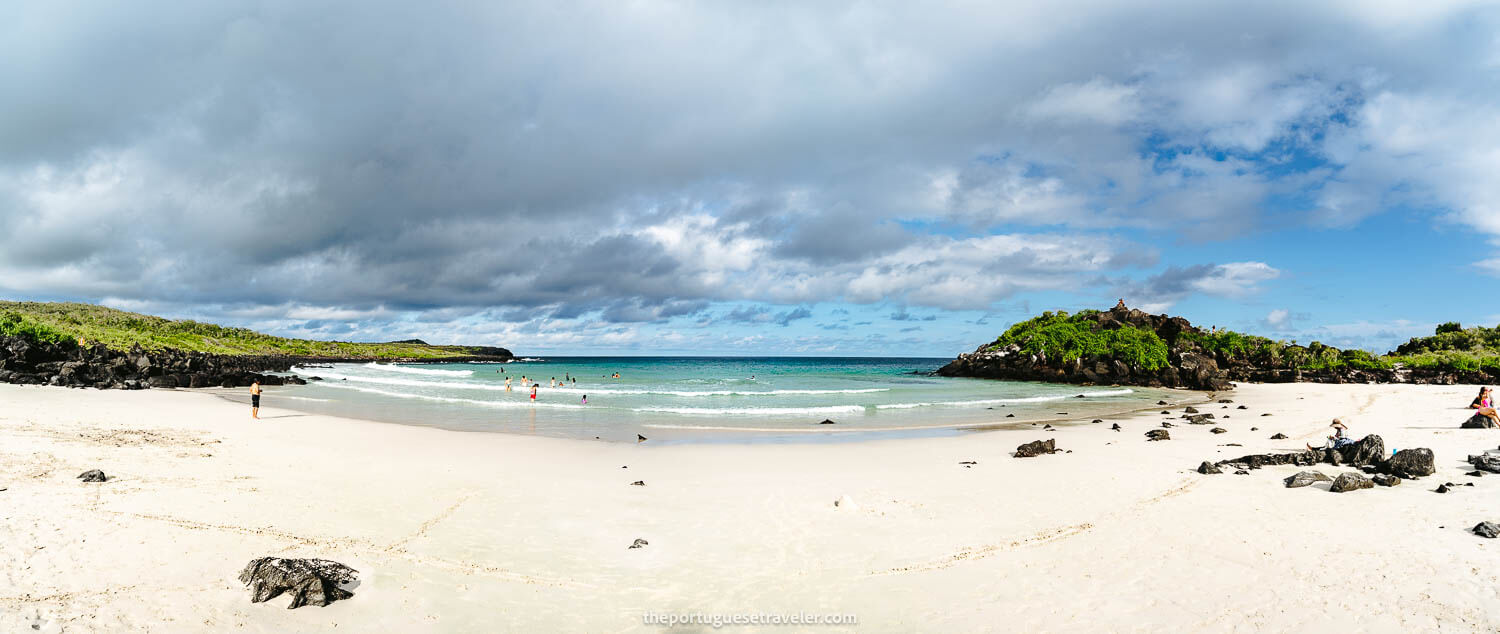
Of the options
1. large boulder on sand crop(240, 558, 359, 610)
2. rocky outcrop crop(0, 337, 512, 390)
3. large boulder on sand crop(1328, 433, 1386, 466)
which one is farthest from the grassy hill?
large boulder on sand crop(1328, 433, 1386, 466)

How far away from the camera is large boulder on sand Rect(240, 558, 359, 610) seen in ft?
21.9

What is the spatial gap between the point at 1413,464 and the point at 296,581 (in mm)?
→ 17848

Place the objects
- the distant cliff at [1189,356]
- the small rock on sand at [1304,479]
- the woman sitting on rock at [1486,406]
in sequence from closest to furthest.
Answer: the small rock on sand at [1304,479] → the woman sitting on rock at [1486,406] → the distant cliff at [1189,356]

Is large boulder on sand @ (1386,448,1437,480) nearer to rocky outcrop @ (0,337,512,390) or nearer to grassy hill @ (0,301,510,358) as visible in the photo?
rocky outcrop @ (0,337,512,390)

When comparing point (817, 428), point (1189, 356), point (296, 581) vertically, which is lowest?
point (817, 428)

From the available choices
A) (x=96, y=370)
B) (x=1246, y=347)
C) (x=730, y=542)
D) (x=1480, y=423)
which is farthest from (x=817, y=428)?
(x=1246, y=347)

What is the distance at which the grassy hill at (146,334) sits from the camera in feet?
158

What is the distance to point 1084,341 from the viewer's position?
59812mm

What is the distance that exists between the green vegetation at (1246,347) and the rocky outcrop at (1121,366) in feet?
1.92

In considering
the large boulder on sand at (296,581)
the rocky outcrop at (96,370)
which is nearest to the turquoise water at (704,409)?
the rocky outcrop at (96,370)

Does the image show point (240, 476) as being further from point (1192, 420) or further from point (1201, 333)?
point (1201, 333)

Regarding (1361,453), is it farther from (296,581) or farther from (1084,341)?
(1084,341)

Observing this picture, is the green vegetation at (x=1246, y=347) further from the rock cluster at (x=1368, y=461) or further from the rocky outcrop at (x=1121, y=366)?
the rock cluster at (x=1368, y=461)

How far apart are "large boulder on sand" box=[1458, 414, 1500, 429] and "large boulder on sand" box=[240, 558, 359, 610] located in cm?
2608
